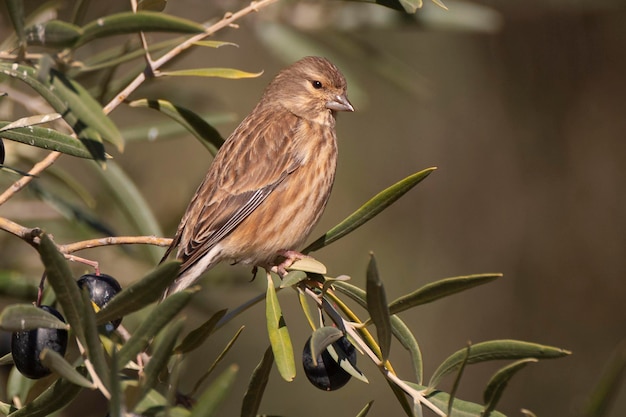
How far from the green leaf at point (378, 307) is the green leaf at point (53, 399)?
27.8 inches

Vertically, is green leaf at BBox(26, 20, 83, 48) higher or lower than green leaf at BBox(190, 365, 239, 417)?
higher

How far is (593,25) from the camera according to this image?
6.98 meters

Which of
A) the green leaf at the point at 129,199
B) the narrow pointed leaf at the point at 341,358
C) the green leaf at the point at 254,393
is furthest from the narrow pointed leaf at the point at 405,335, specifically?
the green leaf at the point at 129,199

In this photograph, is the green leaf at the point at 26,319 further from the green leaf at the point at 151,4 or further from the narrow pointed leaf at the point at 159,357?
the green leaf at the point at 151,4

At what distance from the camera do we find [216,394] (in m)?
1.76

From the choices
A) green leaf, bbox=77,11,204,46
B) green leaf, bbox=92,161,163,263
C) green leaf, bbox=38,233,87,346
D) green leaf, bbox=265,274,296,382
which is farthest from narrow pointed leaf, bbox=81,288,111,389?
green leaf, bbox=92,161,163,263

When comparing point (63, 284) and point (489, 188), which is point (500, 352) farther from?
point (489, 188)

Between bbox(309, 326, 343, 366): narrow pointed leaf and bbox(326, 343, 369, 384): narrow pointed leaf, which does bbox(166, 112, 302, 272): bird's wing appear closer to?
bbox(326, 343, 369, 384): narrow pointed leaf

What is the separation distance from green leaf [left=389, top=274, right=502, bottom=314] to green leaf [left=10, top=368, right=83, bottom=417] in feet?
2.70

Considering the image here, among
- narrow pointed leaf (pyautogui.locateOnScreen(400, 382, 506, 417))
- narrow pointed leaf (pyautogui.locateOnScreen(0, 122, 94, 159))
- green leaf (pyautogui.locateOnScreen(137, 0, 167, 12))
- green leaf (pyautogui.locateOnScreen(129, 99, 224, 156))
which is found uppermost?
green leaf (pyautogui.locateOnScreen(137, 0, 167, 12))

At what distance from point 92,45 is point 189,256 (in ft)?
4.34

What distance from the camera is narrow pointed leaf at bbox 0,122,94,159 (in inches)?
93.1

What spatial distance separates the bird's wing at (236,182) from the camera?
144 inches

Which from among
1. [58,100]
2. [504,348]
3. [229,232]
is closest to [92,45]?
[229,232]
